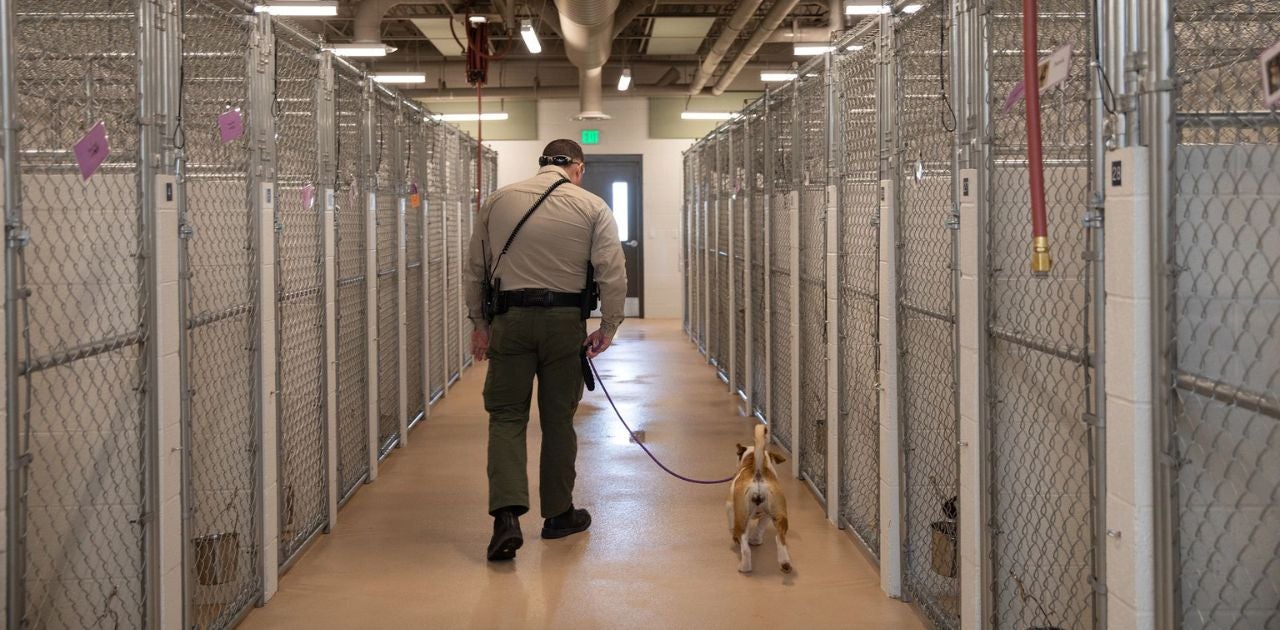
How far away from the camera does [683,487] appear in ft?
20.0

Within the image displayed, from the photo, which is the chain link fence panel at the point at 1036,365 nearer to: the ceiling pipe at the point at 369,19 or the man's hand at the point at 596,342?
the man's hand at the point at 596,342

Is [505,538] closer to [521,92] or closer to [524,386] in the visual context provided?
[524,386]

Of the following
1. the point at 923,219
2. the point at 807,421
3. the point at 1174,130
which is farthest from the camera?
the point at 807,421

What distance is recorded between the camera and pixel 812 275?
5809 mm

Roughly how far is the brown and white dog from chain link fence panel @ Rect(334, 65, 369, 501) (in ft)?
6.68

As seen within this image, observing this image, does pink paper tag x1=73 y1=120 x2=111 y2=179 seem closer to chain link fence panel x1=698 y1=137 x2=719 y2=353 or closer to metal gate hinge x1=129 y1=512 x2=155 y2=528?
metal gate hinge x1=129 y1=512 x2=155 y2=528

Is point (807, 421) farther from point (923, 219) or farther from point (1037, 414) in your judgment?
point (1037, 414)

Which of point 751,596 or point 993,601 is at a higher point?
point 993,601

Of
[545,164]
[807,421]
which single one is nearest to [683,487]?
[807,421]

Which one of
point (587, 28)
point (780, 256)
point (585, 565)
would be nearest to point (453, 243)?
point (587, 28)

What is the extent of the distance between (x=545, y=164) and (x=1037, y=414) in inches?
107

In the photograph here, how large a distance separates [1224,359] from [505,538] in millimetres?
3069

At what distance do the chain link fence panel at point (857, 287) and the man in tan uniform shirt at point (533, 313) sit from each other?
96cm

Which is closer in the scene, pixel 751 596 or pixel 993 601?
pixel 993 601
